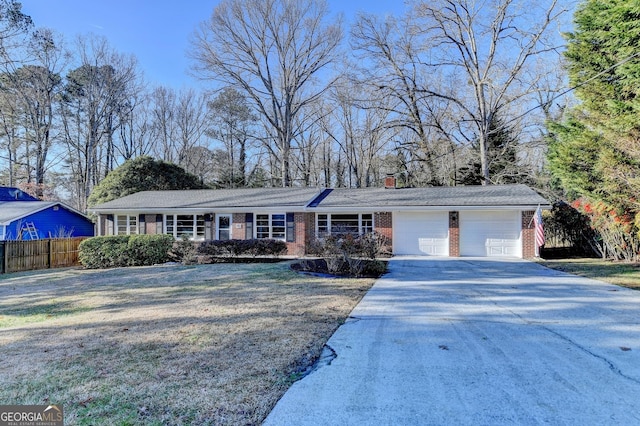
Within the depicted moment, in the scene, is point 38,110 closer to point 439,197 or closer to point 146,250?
point 146,250

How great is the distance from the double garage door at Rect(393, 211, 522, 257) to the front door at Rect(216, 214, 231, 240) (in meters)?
8.30

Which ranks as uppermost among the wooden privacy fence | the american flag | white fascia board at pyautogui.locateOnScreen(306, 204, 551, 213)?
white fascia board at pyautogui.locateOnScreen(306, 204, 551, 213)

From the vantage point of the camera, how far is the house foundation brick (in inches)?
585

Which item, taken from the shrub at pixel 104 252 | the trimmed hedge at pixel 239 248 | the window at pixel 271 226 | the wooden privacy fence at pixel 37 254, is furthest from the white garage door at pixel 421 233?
the wooden privacy fence at pixel 37 254

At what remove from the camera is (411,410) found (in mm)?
2869

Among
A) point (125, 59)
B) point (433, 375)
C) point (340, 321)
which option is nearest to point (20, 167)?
point (125, 59)

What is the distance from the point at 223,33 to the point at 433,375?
28823 millimetres

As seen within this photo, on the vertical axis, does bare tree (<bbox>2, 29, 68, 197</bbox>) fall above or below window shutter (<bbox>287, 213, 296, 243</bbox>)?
above

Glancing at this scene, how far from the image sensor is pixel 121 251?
1461cm

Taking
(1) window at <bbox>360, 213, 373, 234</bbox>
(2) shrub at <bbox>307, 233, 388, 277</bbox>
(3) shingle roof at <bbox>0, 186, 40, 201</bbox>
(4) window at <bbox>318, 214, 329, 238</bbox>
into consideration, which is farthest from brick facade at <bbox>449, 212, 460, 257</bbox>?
(3) shingle roof at <bbox>0, 186, 40, 201</bbox>

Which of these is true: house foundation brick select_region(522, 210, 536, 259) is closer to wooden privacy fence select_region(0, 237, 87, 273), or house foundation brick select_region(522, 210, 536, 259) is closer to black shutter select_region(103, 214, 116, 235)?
wooden privacy fence select_region(0, 237, 87, 273)

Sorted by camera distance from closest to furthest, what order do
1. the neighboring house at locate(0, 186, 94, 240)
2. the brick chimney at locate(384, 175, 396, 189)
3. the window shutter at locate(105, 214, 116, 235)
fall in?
the neighboring house at locate(0, 186, 94, 240) → the brick chimney at locate(384, 175, 396, 189) → the window shutter at locate(105, 214, 116, 235)

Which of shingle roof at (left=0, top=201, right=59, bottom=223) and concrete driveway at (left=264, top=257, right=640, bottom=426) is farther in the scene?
shingle roof at (left=0, top=201, right=59, bottom=223)

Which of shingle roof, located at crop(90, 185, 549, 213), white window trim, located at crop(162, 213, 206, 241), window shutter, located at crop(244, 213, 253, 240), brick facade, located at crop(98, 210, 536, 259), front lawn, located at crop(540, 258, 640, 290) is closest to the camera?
front lawn, located at crop(540, 258, 640, 290)
